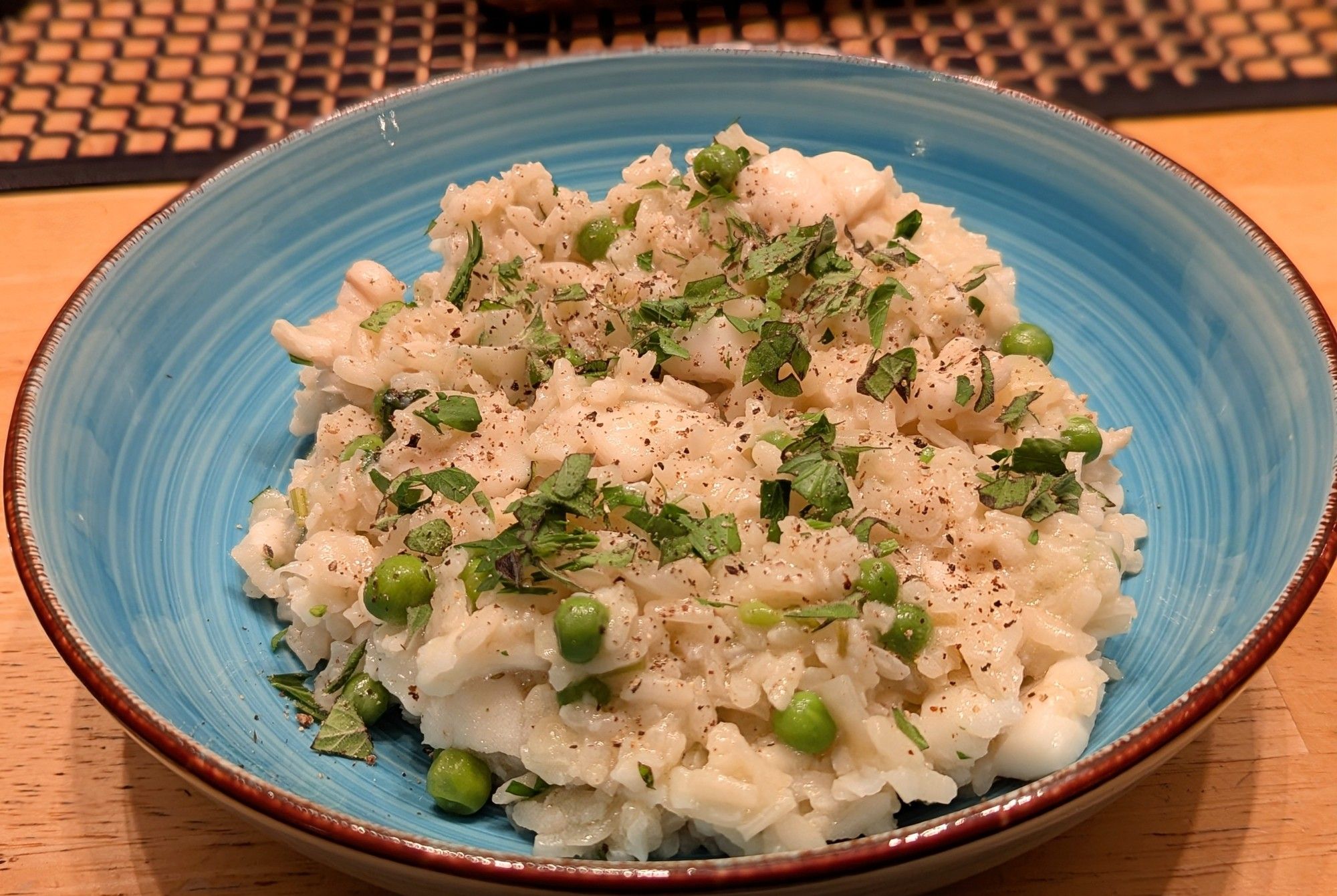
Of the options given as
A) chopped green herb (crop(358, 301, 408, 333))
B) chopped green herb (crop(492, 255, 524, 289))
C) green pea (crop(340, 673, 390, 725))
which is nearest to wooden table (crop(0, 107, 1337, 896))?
green pea (crop(340, 673, 390, 725))

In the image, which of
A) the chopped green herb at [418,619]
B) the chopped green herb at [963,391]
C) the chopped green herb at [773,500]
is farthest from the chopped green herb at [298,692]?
the chopped green herb at [963,391]

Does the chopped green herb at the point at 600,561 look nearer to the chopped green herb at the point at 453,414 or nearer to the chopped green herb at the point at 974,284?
the chopped green herb at the point at 453,414

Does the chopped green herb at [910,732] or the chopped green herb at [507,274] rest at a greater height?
the chopped green herb at [507,274]

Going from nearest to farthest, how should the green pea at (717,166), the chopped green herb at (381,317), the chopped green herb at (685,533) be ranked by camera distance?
the chopped green herb at (685,533)
the chopped green herb at (381,317)
the green pea at (717,166)

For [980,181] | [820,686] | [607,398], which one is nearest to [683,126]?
[980,181]

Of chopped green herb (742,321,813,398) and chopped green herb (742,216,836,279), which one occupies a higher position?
chopped green herb (742,216,836,279)

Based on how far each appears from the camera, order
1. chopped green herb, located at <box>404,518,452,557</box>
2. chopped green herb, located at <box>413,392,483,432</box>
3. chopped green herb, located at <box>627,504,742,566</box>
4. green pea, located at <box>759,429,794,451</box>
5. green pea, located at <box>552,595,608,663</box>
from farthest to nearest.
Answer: chopped green herb, located at <box>413,392,483,432</box> < green pea, located at <box>759,429,794,451</box> < chopped green herb, located at <box>404,518,452,557</box> < chopped green herb, located at <box>627,504,742,566</box> < green pea, located at <box>552,595,608,663</box>

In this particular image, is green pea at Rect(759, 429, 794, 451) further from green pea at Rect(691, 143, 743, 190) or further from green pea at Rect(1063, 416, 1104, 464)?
green pea at Rect(691, 143, 743, 190)
